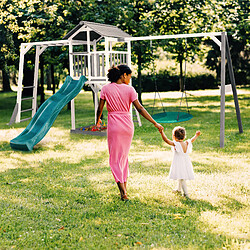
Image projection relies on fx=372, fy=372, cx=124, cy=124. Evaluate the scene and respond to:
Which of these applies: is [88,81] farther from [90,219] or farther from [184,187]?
[90,219]

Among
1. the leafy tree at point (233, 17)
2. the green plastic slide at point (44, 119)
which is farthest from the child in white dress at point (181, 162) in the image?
the leafy tree at point (233, 17)

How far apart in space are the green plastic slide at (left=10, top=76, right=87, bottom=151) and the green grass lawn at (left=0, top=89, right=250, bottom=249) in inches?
10.4

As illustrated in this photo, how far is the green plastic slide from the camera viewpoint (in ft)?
30.6

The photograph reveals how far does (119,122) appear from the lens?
205 inches

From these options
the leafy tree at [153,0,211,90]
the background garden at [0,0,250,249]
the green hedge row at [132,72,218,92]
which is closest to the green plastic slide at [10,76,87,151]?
the background garden at [0,0,250,249]

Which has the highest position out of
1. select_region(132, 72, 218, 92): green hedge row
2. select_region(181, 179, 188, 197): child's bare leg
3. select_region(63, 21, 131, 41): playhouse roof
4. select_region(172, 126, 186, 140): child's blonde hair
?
select_region(63, 21, 131, 41): playhouse roof

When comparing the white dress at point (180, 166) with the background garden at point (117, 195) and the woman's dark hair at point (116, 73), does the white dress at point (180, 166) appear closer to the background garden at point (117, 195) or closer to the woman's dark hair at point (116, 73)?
the background garden at point (117, 195)

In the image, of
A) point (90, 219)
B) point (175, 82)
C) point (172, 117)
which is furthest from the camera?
point (175, 82)

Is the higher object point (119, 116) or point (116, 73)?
point (116, 73)

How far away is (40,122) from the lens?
9.95 metres

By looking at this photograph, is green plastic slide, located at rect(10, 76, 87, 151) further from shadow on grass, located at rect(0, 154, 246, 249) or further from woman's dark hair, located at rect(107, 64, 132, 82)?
woman's dark hair, located at rect(107, 64, 132, 82)

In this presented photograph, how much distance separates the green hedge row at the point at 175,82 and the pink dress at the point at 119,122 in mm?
23722

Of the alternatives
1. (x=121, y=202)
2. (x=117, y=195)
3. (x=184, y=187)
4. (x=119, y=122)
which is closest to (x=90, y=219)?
(x=121, y=202)

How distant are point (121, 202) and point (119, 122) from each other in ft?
3.72
